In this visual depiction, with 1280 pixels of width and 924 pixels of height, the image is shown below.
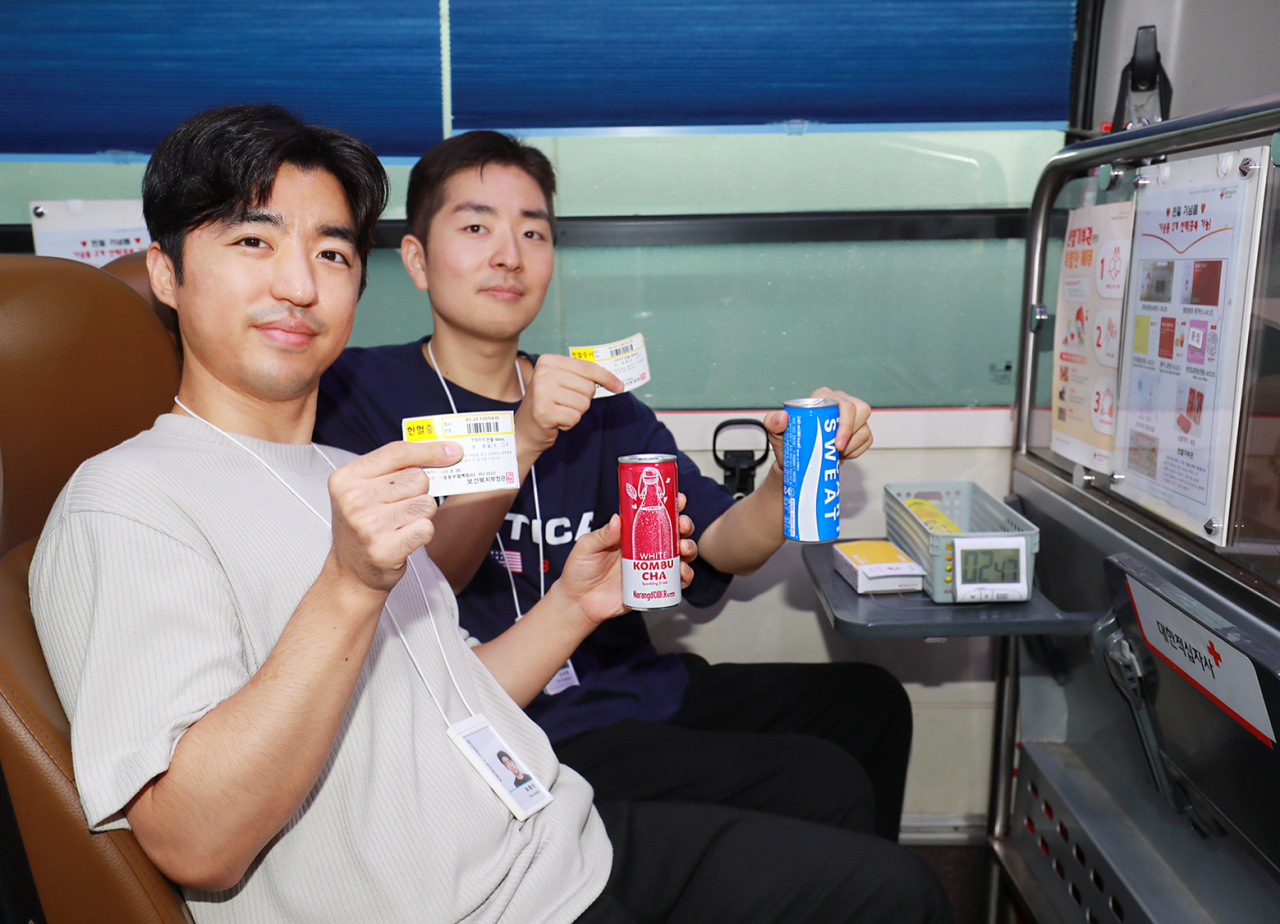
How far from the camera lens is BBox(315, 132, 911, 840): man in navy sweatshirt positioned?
165 centimetres

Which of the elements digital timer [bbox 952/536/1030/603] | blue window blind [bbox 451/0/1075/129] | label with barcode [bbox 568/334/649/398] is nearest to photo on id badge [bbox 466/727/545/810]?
label with barcode [bbox 568/334/649/398]

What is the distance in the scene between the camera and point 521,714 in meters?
1.38

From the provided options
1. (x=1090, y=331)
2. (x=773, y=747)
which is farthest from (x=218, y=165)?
(x=1090, y=331)

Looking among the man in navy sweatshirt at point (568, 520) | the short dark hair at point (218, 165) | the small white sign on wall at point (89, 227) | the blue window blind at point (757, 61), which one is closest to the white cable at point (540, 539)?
the man in navy sweatshirt at point (568, 520)

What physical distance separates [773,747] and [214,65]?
2.15 m

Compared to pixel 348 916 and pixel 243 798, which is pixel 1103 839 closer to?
pixel 348 916

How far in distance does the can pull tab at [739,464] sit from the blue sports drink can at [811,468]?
88 centimetres

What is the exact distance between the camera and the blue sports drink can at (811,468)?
1361mm

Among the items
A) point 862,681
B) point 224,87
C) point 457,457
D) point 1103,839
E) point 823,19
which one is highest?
point 823,19

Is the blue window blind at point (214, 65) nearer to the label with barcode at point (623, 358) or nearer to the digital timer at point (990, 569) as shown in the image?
the label with barcode at point (623, 358)

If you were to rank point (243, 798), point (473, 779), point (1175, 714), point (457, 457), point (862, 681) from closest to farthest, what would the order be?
1. point (243, 798)
2. point (457, 457)
3. point (473, 779)
4. point (1175, 714)
5. point (862, 681)

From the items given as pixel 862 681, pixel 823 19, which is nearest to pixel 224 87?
pixel 823 19

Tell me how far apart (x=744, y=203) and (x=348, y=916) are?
1.85 meters

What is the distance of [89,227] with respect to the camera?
2312 millimetres
